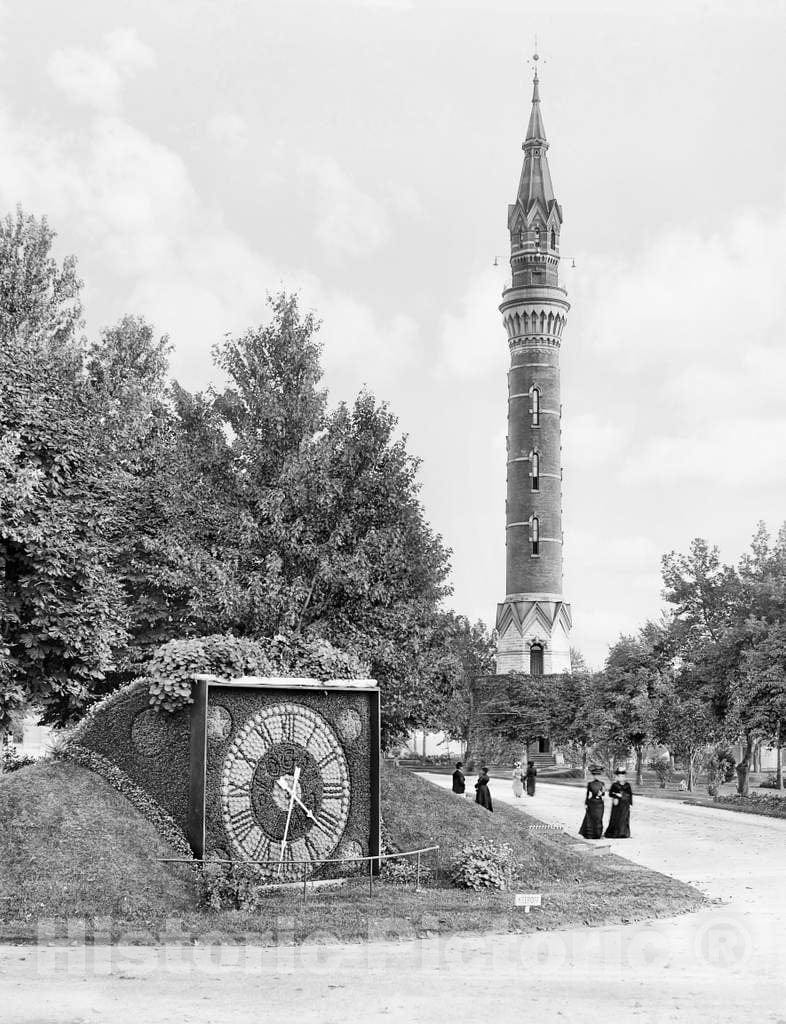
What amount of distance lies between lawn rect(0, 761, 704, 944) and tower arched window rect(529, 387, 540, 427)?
267 ft

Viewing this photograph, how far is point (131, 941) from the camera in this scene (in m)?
14.5

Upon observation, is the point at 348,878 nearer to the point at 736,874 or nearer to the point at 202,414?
the point at 736,874

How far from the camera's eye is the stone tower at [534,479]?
99.8 m

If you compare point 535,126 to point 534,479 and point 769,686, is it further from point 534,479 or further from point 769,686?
point 769,686

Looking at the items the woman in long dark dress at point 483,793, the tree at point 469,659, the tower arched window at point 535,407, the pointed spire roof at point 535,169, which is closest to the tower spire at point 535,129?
the pointed spire roof at point 535,169

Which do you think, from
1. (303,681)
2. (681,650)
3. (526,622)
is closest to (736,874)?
(303,681)

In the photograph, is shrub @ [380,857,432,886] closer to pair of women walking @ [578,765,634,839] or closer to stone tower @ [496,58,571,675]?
pair of women walking @ [578,765,634,839]

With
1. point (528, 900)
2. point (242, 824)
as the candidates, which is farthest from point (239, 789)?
point (528, 900)

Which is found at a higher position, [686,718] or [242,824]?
[242,824]

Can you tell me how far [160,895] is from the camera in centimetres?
1670

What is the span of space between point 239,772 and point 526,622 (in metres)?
81.9

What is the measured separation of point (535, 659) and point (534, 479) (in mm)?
14916

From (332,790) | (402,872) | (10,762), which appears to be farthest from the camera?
(10,762)

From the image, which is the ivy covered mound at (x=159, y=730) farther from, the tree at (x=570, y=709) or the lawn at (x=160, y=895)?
the tree at (x=570, y=709)
